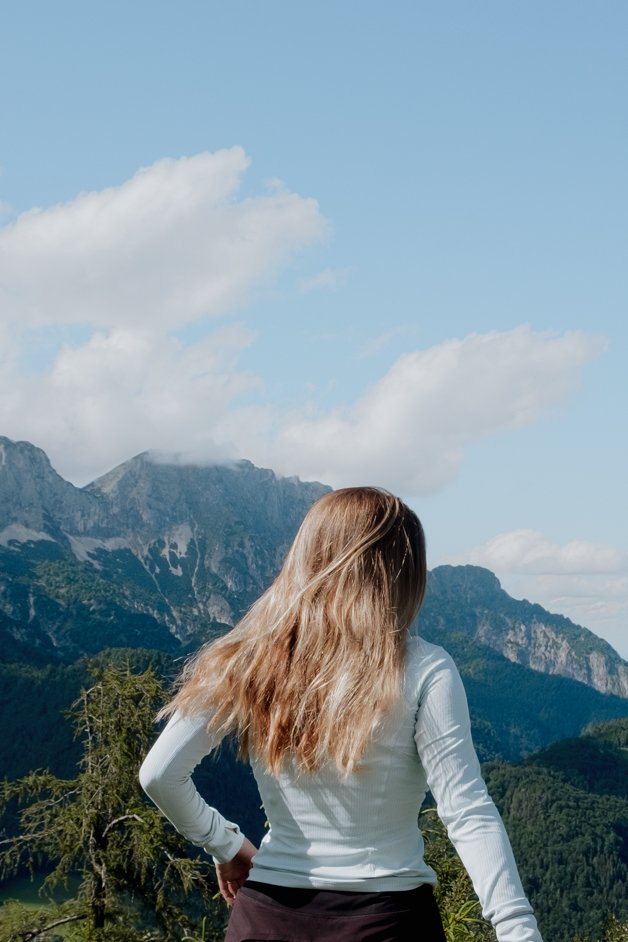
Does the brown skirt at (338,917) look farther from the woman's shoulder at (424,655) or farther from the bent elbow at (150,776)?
the woman's shoulder at (424,655)

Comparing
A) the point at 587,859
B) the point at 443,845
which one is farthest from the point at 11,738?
the point at 443,845

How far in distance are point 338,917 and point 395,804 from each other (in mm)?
326

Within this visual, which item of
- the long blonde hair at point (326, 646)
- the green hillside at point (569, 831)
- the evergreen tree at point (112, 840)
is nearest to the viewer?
the long blonde hair at point (326, 646)

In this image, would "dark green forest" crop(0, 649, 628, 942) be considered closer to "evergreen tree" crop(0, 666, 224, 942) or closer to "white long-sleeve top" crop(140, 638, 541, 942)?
"evergreen tree" crop(0, 666, 224, 942)

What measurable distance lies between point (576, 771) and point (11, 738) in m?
106

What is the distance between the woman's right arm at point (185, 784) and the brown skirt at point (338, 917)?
29cm

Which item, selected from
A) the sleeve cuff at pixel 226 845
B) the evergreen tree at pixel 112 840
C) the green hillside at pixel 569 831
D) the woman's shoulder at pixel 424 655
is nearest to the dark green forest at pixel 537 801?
the green hillside at pixel 569 831

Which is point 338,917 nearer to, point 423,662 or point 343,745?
point 343,745

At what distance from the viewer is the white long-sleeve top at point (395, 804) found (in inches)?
97.2

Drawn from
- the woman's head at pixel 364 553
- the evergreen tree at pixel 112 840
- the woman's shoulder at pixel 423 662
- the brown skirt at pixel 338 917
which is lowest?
the evergreen tree at pixel 112 840

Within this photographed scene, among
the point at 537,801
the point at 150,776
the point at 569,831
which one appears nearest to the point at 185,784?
the point at 150,776

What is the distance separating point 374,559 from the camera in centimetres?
269

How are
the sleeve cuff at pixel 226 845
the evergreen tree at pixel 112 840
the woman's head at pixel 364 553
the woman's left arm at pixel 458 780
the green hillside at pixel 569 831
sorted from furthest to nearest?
the green hillside at pixel 569 831
the evergreen tree at pixel 112 840
the sleeve cuff at pixel 226 845
the woman's head at pixel 364 553
the woman's left arm at pixel 458 780

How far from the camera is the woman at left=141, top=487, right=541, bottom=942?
2479 millimetres
